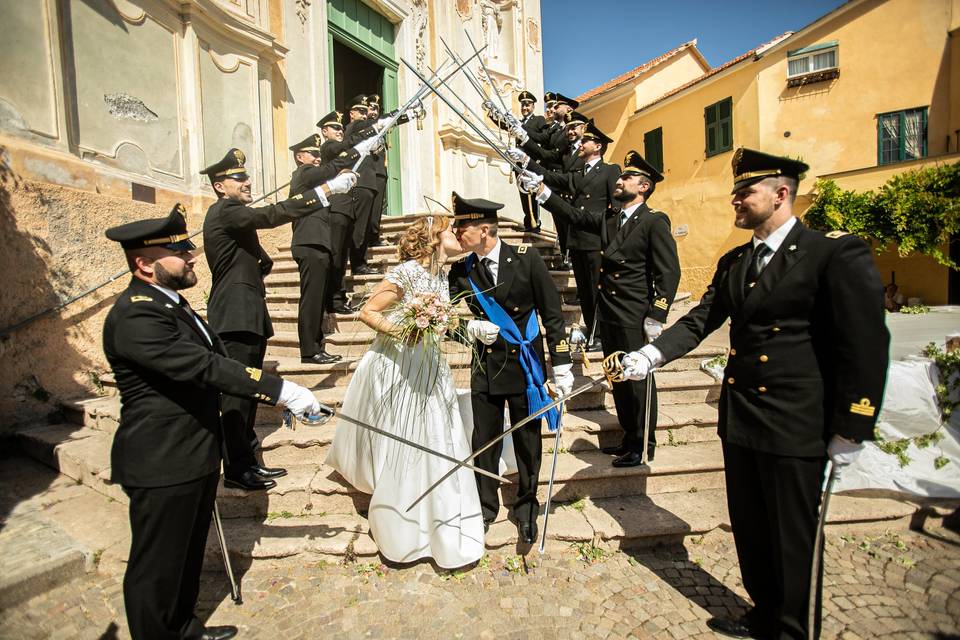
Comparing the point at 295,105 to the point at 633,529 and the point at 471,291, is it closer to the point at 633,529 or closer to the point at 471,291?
the point at 471,291

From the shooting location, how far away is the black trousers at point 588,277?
5.47 meters

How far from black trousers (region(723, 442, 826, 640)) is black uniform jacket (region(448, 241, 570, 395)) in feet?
4.23

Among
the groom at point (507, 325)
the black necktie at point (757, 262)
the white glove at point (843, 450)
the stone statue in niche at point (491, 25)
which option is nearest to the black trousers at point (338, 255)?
the groom at point (507, 325)

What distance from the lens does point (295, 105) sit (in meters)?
Result: 8.97

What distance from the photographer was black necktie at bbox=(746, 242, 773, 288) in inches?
101

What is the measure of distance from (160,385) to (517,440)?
220 centimetres

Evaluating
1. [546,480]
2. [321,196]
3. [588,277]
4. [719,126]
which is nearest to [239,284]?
[321,196]

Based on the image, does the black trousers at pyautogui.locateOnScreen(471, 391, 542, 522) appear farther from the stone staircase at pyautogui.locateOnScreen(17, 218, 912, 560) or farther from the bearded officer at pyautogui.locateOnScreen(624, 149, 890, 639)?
the bearded officer at pyautogui.locateOnScreen(624, 149, 890, 639)

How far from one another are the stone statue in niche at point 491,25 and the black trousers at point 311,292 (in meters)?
9.89

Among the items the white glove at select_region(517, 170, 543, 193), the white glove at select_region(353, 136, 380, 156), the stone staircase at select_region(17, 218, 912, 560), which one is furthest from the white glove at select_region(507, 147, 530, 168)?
the stone staircase at select_region(17, 218, 912, 560)

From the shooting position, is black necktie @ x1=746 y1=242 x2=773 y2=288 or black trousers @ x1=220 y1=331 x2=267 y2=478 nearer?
black necktie @ x1=746 y1=242 x2=773 y2=288

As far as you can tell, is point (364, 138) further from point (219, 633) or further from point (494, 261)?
point (219, 633)

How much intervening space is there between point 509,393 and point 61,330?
5.42 meters

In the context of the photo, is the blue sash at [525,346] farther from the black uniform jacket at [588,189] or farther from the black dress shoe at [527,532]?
the black uniform jacket at [588,189]
